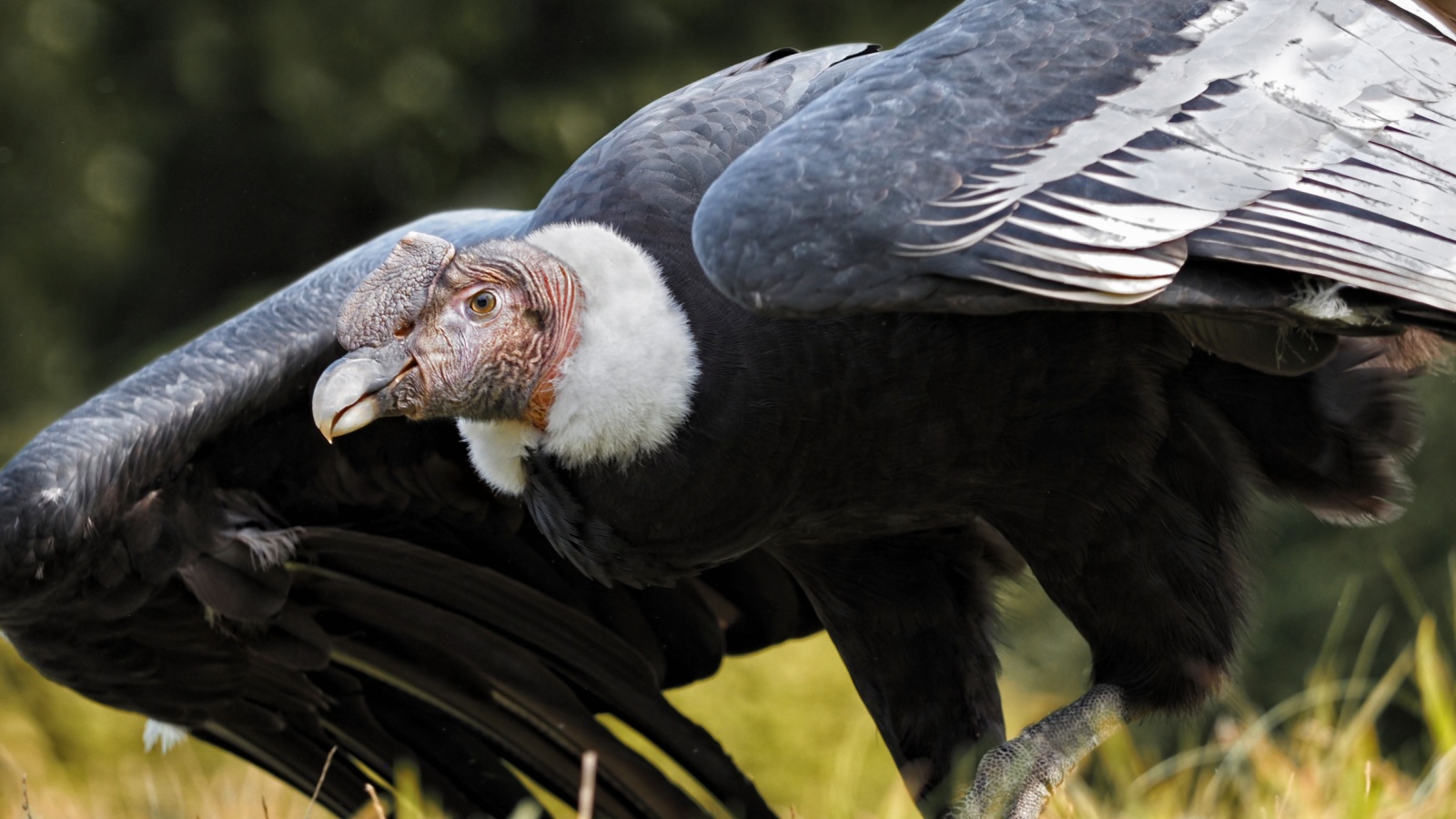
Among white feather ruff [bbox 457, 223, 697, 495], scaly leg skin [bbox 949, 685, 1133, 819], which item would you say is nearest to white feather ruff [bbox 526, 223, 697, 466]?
white feather ruff [bbox 457, 223, 697, 495]

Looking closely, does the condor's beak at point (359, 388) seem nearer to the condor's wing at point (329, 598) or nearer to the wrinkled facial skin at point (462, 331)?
the wrinkled facial skin at point (462, 331)

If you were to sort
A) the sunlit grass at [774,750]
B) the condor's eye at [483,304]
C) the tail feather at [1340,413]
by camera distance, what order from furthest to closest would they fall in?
the sunlit grass at [774,750] → the tail feather at [1340,413] → the condor's eye at [483,304]

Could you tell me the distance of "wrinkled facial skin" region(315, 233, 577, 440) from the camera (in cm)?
261

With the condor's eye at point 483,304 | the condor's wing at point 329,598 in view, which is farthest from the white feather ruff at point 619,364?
the condor's wing at point 329,598

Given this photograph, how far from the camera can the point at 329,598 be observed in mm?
3410

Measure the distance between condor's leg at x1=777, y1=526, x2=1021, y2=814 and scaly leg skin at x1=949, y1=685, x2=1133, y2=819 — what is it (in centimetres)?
18

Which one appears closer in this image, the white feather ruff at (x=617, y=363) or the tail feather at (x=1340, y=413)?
the white feather ruff at (x=617, y=363)

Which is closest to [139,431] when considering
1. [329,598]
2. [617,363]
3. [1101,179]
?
[329,598]

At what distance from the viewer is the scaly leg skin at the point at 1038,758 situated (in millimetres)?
2875

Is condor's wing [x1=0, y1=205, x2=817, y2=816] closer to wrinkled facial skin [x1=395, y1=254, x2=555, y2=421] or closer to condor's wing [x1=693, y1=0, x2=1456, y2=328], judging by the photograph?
wrinkled facial skin [x1=395, y1=254, x2=555, y2=421]

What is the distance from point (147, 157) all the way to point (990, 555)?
16.5ft

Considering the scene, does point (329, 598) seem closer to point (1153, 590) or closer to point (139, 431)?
point (139, 431)

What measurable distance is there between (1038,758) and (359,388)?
1.27 meters

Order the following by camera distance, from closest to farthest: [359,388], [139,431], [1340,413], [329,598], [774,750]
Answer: [359,388] → [1340,413] → [139,431] → [329,598] → [774,750]
